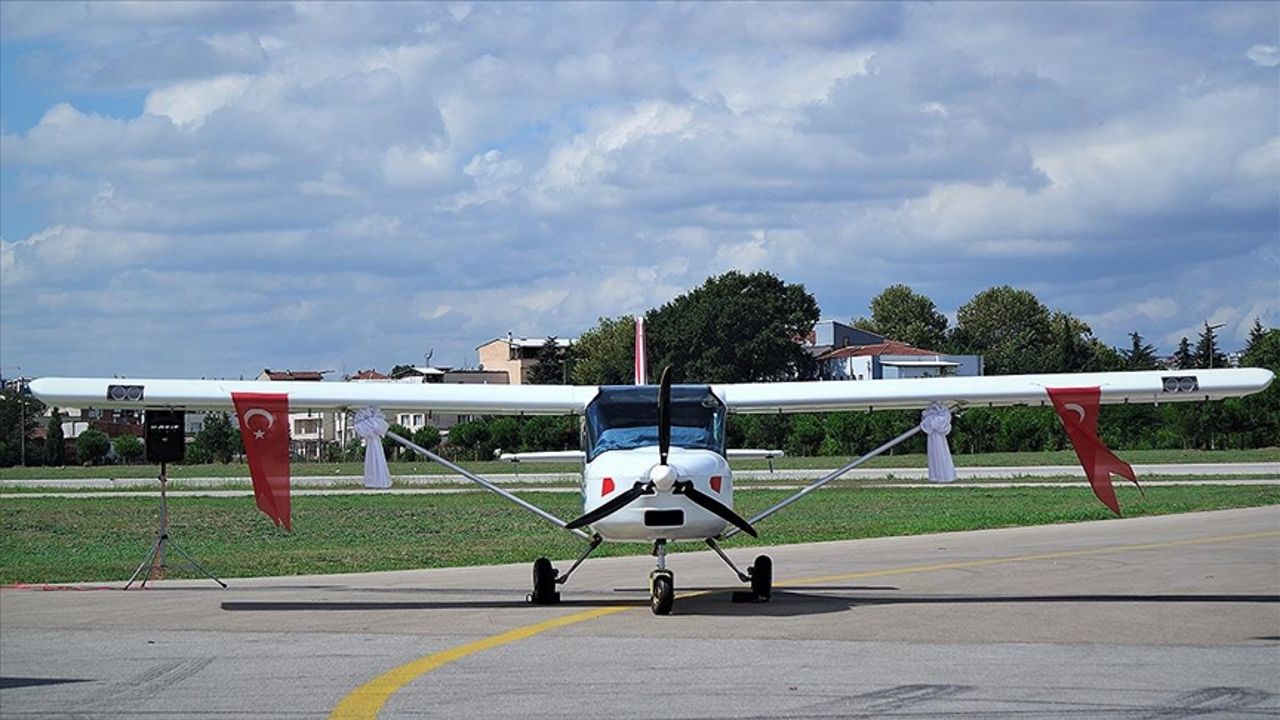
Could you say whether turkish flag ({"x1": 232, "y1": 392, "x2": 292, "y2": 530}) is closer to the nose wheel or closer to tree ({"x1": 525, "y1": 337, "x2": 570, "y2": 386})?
the nose wheel

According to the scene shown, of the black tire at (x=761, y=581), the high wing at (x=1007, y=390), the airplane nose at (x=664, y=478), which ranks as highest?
the high wing at (x=1007, y=390)

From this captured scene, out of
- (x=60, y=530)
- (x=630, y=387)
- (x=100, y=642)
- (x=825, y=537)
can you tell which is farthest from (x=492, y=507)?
(x=100, y=642)

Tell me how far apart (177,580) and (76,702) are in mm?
9942

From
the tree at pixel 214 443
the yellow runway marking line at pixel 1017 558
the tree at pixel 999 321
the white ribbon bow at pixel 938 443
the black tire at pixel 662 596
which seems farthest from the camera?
the tree at pixel 999 321

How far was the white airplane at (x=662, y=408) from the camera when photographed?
14805mm

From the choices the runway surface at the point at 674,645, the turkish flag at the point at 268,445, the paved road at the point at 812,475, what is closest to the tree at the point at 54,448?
the paved road at the point at 812,475

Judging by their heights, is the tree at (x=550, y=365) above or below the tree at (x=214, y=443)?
above

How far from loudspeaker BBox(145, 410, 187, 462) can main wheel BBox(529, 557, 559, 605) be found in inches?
203

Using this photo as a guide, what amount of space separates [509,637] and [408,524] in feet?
62.3

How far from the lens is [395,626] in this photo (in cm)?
1438

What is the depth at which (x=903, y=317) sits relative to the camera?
420ft

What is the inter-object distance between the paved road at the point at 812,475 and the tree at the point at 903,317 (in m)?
68.9

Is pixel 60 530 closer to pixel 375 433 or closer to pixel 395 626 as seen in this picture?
pixel 375 433

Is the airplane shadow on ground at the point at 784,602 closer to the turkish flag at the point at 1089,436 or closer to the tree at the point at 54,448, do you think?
the turkish flag at the point at 1089,436
